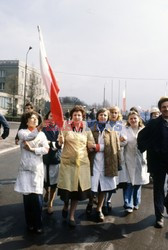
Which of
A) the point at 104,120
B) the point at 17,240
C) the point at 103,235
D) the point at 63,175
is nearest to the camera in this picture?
the point at 17,240

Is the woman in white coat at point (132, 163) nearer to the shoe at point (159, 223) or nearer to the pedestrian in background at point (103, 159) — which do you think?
the pedestrian in background at point (103, 159)

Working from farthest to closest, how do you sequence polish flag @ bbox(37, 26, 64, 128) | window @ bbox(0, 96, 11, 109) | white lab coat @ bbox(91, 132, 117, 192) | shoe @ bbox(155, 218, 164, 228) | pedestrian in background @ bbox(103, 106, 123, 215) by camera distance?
window @ bbox(0, 96, 11, 109)
pedestrian in background @ bbox(103, 106, 123, 215)
white lab coat @ bbox(91, 132, 117, 192)
shoe @ bbox(155, 218, 164, 228)
polish flag @ bbox(37, 26, 64, 128)

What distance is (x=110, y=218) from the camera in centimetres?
500

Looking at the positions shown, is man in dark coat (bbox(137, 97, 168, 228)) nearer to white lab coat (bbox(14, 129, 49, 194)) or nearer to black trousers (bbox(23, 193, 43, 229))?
white lab coat (bbox(14, 129, 49, 194))

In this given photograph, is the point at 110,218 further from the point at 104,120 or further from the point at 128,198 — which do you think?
the point at 104,120

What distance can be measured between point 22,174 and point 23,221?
1.00 meters

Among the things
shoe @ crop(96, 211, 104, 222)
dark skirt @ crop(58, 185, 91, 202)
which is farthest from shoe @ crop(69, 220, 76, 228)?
shoe @ crop(96, 211, 104, 222)

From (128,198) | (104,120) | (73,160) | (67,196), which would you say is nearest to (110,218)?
(128,198)

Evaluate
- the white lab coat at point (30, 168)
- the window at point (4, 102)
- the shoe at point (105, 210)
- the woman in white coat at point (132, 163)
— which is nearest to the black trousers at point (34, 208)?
the white lab coat at point (30, 168)

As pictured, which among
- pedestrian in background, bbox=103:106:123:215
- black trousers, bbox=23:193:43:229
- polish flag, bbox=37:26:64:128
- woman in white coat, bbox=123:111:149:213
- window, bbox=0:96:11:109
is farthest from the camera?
window, bbox=0:96:11:109

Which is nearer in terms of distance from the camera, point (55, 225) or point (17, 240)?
point (17, 240)

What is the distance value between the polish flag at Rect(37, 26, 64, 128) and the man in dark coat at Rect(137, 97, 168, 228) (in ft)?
5.29

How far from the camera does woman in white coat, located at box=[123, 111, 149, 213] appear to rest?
5312 millimetres

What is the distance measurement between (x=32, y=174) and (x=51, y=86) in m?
1.29
